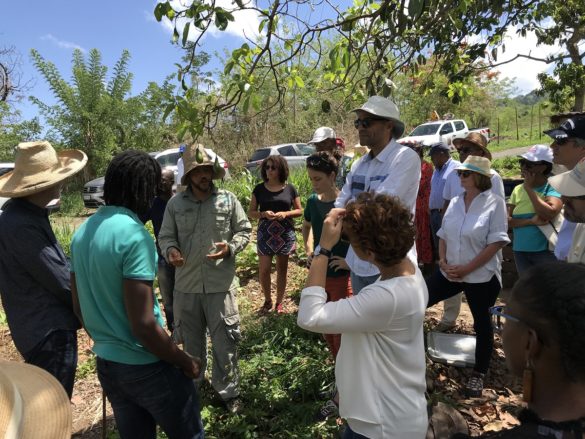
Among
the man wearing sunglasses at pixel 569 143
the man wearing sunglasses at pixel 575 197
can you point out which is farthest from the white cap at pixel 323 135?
the man wearing sunglasses at pixel 575 197

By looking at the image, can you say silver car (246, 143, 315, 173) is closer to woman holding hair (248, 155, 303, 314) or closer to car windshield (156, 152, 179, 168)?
car windshield (156, 152, 179, 168)

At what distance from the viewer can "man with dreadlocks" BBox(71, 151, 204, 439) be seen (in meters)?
1.77

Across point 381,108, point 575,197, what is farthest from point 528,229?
point 381,108

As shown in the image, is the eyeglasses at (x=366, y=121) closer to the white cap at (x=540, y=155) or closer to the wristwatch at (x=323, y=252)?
the wristwatch at (x=323, y=252)

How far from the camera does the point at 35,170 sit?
2447 mm

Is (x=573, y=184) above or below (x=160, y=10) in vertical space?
below

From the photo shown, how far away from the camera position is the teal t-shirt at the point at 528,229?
3.63m

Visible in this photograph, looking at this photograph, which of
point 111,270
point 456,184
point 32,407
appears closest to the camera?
point 32,407

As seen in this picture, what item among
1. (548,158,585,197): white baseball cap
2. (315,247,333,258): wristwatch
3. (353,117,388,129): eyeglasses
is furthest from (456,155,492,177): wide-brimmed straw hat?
(315,247,333,258): wristwatch

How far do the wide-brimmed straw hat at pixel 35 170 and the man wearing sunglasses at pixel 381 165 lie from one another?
1.72 metres

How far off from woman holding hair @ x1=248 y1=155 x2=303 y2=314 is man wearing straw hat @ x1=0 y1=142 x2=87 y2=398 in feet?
8.61

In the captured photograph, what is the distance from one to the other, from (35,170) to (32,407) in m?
1.49

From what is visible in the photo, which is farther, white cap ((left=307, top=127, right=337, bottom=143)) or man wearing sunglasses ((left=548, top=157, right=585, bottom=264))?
white cap ((left=307, top=127, right=337, bottom=143))

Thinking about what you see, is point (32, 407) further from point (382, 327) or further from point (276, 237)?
point (276, 237)
